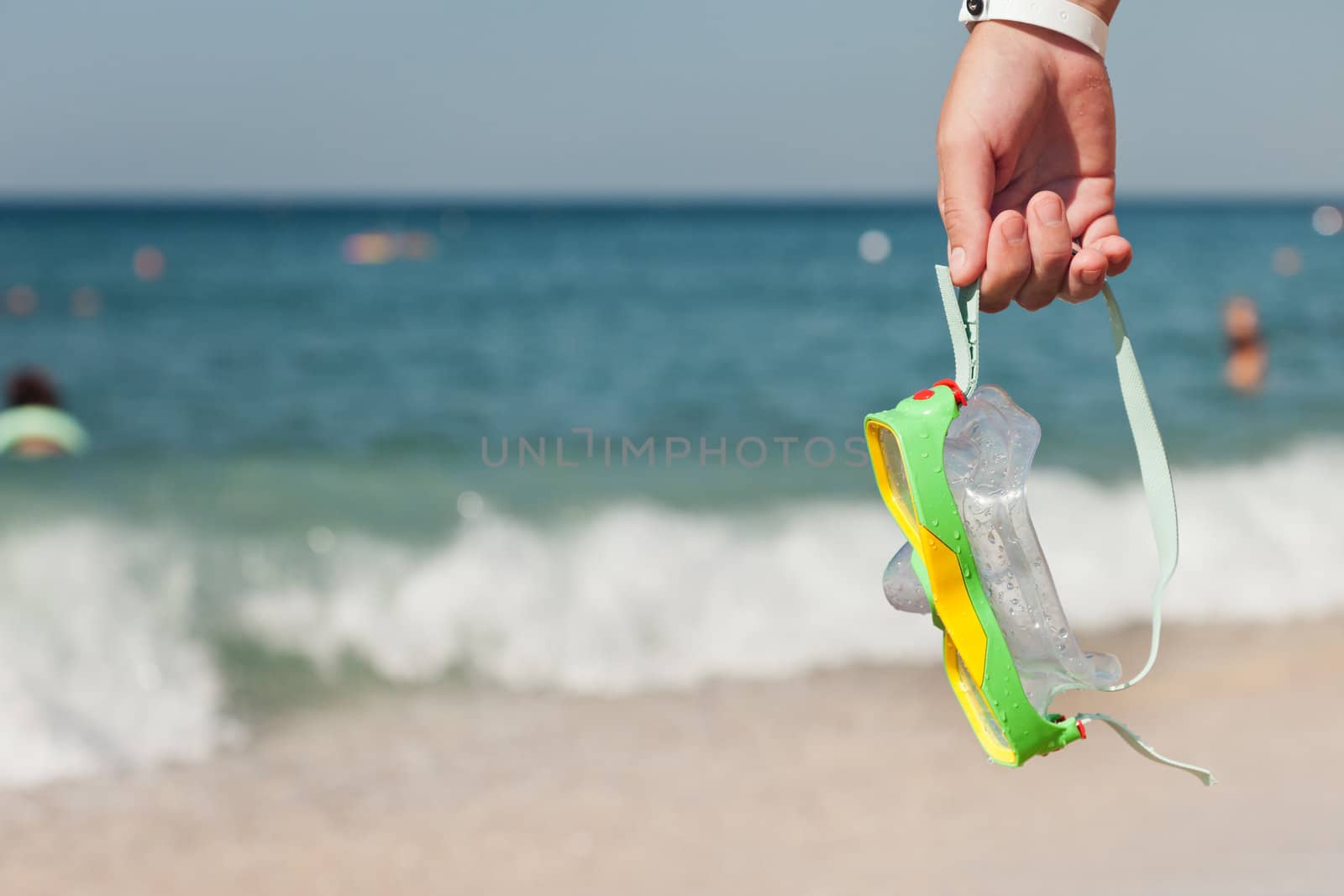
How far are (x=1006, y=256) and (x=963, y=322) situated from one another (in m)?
0.09

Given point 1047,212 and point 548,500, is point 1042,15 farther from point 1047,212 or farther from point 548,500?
point 548,500

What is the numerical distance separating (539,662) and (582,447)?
4.50 meters

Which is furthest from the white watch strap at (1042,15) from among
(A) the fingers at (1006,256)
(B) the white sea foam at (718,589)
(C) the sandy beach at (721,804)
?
(B) the white sea foam at (718,589)

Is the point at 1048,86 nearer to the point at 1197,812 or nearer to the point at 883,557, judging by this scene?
the point at 1197,812

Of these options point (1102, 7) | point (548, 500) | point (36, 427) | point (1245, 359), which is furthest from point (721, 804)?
point (1245, 359)

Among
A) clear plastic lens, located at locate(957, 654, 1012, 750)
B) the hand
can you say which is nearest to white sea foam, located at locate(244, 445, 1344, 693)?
clear plastic lens, located at locate(957, 654, 1012, 750)

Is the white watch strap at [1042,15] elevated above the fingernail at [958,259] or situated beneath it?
elevated above

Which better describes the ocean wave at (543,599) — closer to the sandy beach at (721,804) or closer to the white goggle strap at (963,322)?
the sandy beach at (721,804)

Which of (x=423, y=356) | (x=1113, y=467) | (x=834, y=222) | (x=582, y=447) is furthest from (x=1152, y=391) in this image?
(x=834, y=222)

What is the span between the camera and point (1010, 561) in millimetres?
1530

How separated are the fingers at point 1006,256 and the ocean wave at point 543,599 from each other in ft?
12.0

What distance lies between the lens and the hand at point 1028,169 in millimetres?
1427

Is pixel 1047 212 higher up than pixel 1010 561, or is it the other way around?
pixel 1047 212

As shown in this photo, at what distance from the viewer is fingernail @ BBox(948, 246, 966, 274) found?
4.68 ft
